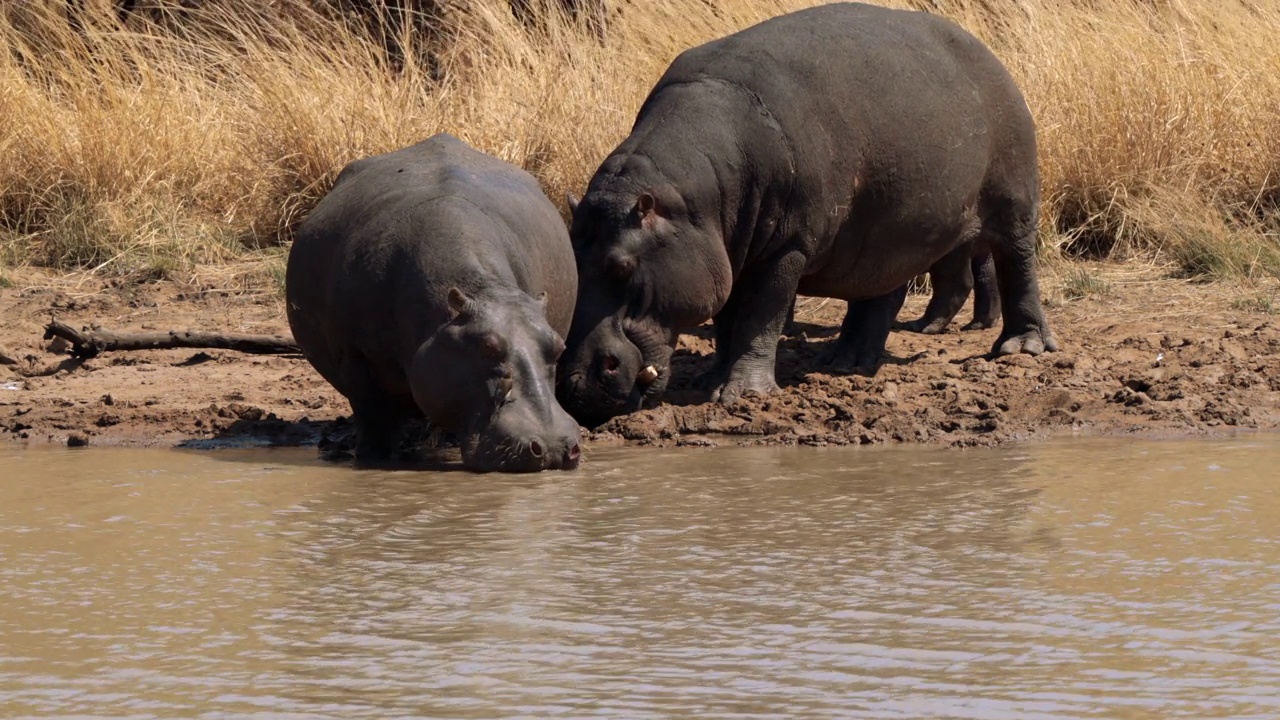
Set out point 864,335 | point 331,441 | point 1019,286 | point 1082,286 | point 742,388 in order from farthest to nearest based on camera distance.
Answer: point 1082,286 → point 1019,286 → point 864,335 → point 742,388 → point 331,441

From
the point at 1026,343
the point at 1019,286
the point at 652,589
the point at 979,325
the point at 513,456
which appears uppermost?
the point at 652,589

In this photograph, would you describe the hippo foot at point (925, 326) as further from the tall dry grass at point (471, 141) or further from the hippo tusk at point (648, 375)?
the hippo tusk at point (648, 375)

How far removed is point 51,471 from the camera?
20.8 ft

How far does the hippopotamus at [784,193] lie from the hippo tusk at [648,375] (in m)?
0.01

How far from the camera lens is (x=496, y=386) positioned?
614cm

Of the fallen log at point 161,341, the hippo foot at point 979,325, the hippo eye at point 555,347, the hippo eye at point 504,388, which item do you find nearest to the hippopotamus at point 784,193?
the hippo foot at point 979,325

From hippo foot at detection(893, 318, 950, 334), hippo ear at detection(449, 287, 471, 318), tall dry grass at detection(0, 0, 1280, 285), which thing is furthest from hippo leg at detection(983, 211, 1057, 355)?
hippo ear at detection(449, 287, 471, 318)

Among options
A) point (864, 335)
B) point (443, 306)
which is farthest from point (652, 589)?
point (864, 335)

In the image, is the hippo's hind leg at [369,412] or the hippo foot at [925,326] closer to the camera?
the hippo's hind leg at [369,412]

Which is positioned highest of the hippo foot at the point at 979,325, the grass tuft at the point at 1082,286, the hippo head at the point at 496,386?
the hippo head at the point at 496,386

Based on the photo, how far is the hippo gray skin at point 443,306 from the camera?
20.2 feet

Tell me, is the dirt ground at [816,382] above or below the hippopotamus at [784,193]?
below

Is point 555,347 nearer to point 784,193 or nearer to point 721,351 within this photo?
point 784,193

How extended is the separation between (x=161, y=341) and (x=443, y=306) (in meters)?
2.62
